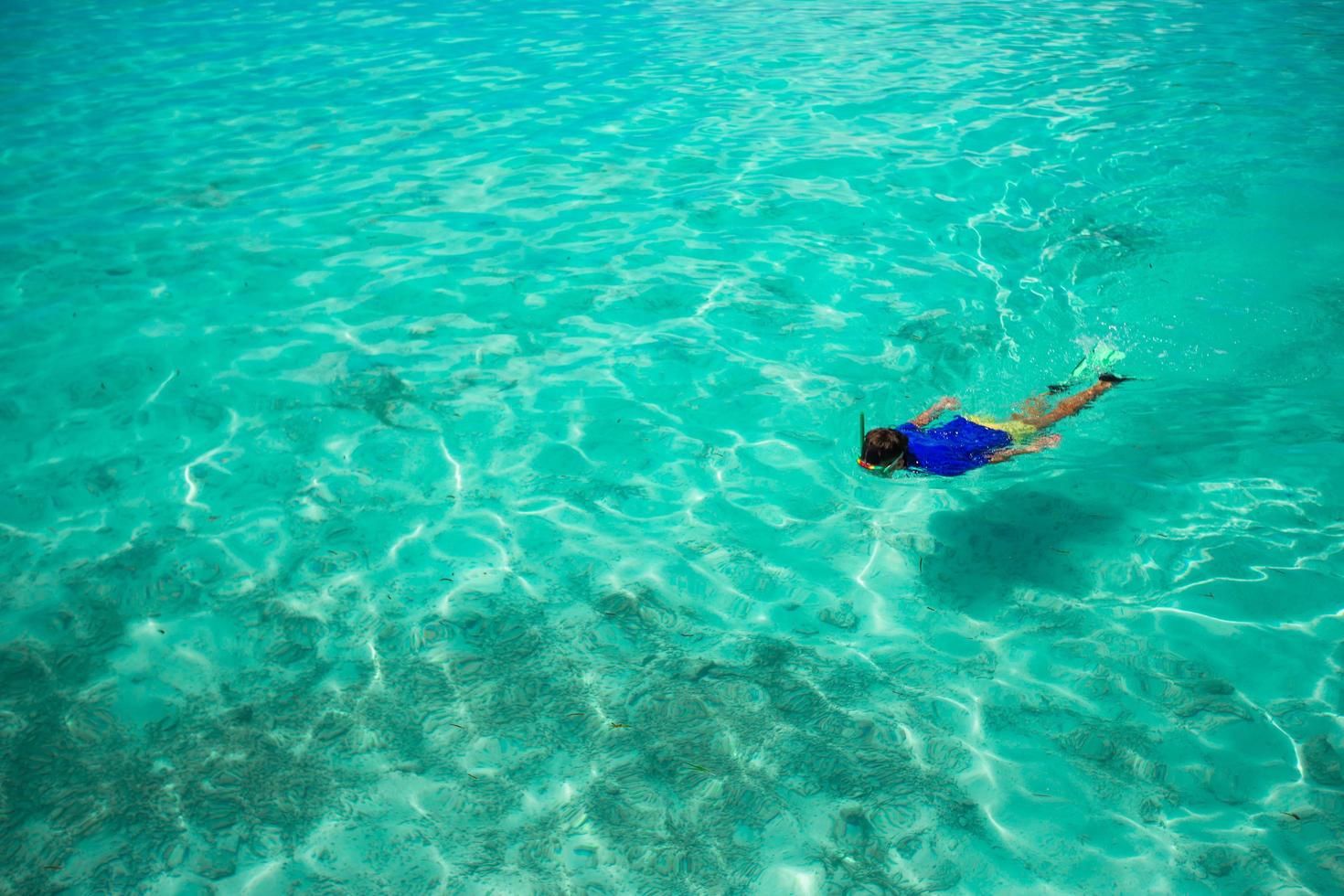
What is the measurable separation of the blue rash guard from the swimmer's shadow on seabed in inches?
9.9

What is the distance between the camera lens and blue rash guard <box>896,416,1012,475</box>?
5.14 m

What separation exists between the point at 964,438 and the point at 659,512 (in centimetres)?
190

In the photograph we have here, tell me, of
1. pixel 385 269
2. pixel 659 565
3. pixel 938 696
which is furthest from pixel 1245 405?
pixel 385 269

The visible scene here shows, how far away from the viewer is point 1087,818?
3.66 metres

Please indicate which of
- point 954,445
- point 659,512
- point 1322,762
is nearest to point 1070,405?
point 954,445

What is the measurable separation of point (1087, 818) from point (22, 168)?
11327 millimetres

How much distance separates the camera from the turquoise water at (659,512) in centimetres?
368

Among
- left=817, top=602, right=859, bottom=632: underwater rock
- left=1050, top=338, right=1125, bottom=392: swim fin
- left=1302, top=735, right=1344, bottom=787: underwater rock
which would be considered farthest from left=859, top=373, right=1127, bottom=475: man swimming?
left=1302, top=735, right=1344, bottom=787: underwater rock

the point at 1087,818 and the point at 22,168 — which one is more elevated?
the point at 22,168

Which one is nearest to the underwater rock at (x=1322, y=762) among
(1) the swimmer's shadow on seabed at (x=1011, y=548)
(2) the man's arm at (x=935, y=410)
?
(1) the swimmer's shadow on seabed at (x=1011, y=548)

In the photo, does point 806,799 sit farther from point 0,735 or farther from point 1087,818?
point 0,735

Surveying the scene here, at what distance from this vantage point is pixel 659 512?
526cm

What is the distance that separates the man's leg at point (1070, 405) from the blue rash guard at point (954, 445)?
40cm

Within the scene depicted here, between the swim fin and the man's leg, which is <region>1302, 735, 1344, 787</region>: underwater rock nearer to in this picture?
the man's leg
